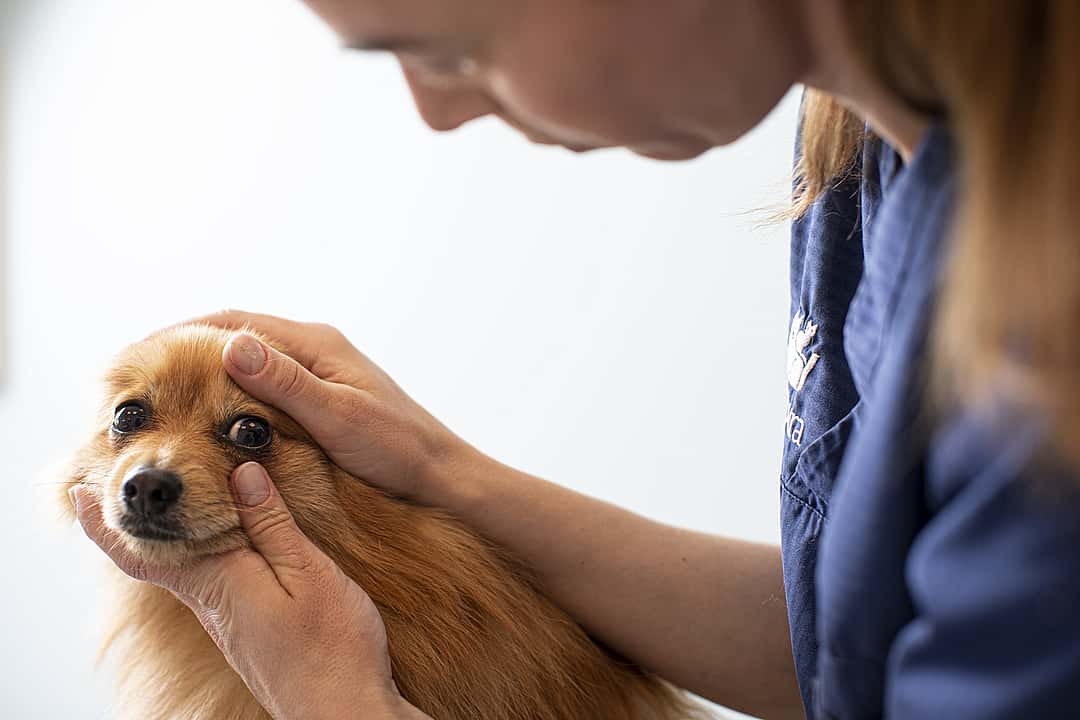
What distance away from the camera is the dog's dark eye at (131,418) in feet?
3.21

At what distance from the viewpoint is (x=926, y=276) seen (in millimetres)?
507

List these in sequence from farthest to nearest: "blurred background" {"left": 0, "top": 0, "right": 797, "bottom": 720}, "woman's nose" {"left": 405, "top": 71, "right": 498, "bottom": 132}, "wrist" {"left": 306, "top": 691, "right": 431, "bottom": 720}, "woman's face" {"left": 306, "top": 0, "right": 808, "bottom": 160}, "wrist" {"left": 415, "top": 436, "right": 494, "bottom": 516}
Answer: "blurred background" {"left": 0, "top": 0, "right": 797, "bottom": 720}
"wrist" {"left": 415, "top": 436, "right": 494, "bottom": 516}
"wrist" {"left": 306, "top": 691, "right": 431, "bottom": 720}
"woman's nose" {"left": 405, "top": 71, "right": 498, "bottom": 132}
"woman's face" {"left": 306, "top": 0, "right": 808, "bottom": 160}

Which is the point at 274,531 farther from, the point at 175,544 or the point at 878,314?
the point at 878,314

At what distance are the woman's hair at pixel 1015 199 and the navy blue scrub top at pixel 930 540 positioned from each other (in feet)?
0.10

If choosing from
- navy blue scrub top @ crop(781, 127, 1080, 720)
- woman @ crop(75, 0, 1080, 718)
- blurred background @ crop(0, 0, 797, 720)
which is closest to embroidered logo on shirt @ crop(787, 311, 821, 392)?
woman @ crop(75, 0, 1080, 718)

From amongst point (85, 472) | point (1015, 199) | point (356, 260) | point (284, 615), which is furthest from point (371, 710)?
point (356, 260)

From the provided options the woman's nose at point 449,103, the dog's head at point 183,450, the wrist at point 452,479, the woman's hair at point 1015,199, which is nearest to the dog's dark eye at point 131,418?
the dog's head at point 183,450

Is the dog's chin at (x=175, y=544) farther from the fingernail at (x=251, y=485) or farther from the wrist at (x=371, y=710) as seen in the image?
the wrist at (x=371, y=710)

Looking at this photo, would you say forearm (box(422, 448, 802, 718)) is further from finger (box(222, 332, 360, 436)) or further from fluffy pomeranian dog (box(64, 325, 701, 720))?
finger (box(222, 332, 360, 436))

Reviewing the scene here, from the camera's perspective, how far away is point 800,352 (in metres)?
0.84

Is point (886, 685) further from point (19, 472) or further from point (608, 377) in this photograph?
point (19, 472)

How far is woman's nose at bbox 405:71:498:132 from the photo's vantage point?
0.60 m

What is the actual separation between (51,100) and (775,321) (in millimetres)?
2009

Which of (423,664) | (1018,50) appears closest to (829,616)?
(1018,50)
